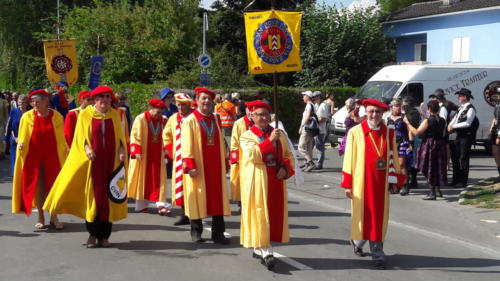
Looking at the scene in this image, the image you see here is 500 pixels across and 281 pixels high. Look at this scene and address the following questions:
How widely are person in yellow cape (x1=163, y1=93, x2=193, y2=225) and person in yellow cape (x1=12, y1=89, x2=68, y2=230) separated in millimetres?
1538

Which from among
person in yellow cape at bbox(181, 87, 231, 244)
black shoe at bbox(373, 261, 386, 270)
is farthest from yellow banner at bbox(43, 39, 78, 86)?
black shoe at bbox(373, 261, 386, 270)

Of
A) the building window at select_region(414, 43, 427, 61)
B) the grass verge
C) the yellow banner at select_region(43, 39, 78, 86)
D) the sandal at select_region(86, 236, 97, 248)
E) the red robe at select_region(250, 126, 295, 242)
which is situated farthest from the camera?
the building window at select_region(414, 43, 427, 61)

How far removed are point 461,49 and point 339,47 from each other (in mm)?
7310

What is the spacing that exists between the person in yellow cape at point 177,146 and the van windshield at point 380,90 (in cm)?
1100

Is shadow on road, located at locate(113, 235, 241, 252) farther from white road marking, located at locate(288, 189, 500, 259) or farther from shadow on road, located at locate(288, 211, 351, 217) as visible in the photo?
white road marking, located at locate(288, 189, 500, 259)

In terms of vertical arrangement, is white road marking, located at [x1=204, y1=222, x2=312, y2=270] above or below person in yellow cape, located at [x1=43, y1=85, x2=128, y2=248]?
below

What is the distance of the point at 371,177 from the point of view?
739 cm

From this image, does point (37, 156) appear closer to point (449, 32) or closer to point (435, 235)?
point (435, 235)

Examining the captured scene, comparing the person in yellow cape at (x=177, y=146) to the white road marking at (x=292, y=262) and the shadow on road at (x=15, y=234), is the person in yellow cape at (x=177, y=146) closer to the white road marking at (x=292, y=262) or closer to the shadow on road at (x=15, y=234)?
the white road marking at (x=292, y=262)

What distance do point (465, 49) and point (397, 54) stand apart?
7.17 metres

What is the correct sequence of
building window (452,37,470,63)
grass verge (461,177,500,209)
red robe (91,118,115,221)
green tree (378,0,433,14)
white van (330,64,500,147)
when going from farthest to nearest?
green tree (378,0,433,14)
building window (452,37,470,63)
white van (330,64,500,147)
grass verge (461,177,500,209)
red robe (91,118,115,221)

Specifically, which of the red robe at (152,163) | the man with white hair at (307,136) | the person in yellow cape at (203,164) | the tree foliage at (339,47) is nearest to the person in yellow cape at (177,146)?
the red robe at (152,163)

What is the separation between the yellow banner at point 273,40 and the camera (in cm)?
1008

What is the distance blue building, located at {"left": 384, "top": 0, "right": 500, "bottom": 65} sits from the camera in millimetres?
32125
